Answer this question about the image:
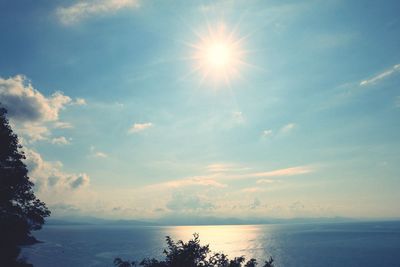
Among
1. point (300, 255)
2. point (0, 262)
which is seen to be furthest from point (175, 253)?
point (300, 255)

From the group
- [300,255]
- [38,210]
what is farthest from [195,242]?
[300,255]

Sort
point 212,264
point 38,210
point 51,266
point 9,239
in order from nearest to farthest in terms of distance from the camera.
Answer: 1. point 9,239
2. point 38,210
3. point 212,264
4. point 51,266

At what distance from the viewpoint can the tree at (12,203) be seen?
20.8 meters

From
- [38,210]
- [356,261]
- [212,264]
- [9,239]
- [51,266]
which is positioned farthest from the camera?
[356,261]

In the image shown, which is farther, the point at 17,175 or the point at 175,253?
the point at 175,253

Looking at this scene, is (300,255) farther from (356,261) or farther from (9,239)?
(9,239)

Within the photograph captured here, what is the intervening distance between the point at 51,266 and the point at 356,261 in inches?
4836

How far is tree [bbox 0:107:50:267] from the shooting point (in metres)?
20.8

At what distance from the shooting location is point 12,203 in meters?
21.9

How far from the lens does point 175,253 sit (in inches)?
925

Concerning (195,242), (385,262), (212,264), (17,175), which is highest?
(17,175)

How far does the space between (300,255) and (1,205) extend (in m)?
157

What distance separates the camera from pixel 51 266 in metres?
122

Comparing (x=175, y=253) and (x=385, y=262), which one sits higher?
(x=175, y=253)
